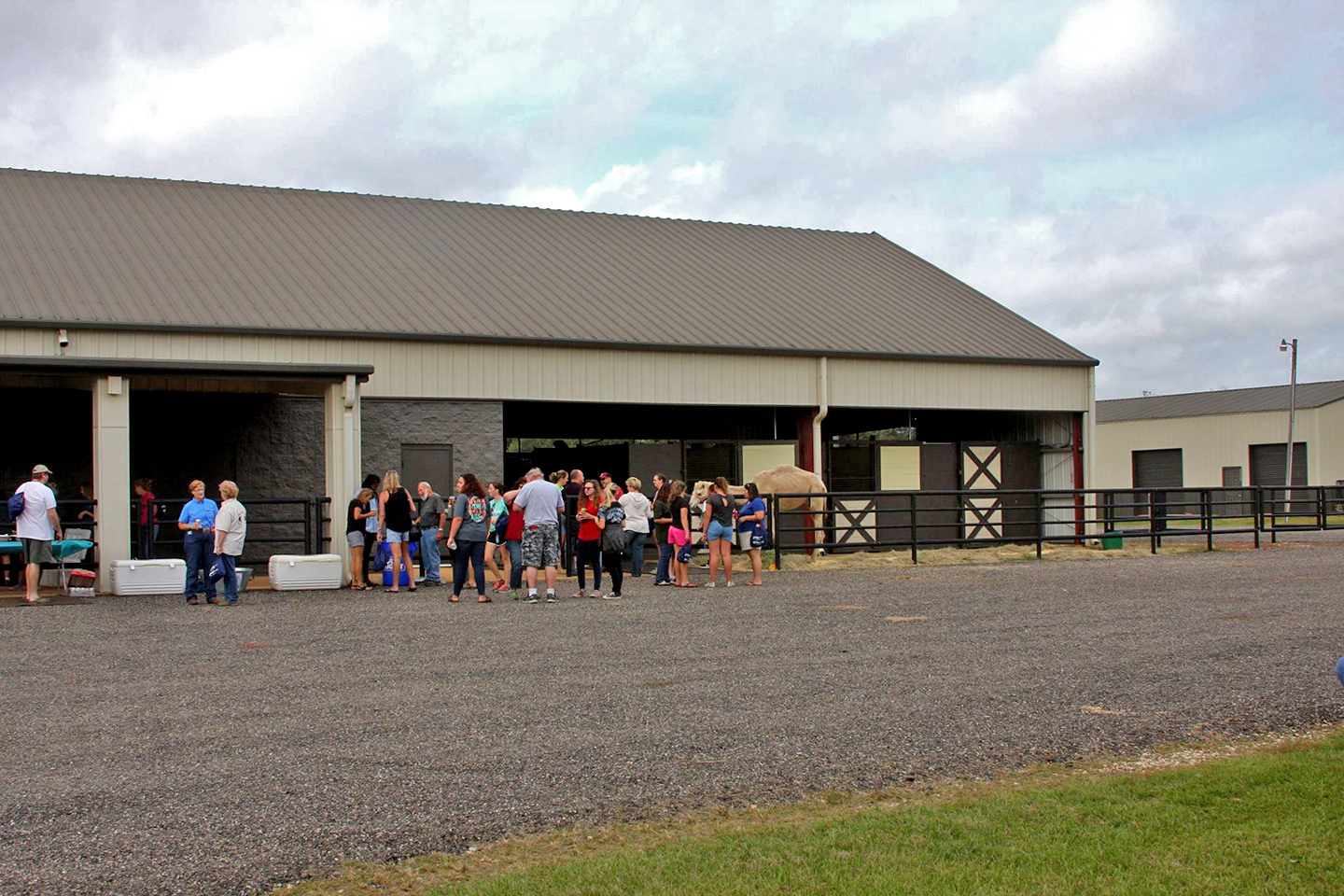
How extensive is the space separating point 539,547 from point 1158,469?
127ft

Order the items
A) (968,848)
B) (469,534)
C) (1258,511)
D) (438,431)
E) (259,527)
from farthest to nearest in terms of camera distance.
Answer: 1. (1258,511)
2. (438,431)
3. (259,527)
4. (469,534)
5. (968,848)

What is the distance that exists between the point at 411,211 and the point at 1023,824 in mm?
23427

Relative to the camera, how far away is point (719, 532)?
16.5 metres

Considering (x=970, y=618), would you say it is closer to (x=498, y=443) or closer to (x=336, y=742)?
(x=336, y=742)

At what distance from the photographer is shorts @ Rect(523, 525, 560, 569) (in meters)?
14.6

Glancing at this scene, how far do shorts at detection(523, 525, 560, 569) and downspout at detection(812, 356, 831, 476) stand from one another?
1011 centimetres

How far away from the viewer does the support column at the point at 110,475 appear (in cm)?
1611

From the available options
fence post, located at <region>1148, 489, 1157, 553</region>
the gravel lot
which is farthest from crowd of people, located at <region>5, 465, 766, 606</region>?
fence post, located at <region>1148, 489, 1157, 553</region>


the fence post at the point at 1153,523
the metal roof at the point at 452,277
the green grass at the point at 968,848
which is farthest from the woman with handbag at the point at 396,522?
the fence post at the point at 1153,523

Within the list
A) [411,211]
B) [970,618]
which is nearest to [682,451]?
[411,211]

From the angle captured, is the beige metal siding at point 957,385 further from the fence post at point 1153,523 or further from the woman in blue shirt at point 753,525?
the woman in blue shirt at point 753,525

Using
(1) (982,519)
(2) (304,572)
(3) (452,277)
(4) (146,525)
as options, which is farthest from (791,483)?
(4) (146,525)

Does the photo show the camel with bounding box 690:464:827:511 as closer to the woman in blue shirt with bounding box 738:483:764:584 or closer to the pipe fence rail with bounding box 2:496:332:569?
the woman in blue shirt with bounding box 738:483:764:584

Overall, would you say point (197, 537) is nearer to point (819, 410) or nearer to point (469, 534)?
point (469, 534)
